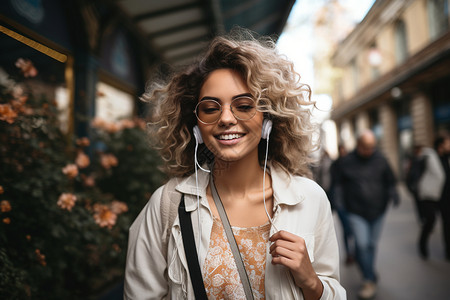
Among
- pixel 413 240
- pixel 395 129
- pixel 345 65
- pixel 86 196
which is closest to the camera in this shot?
pixel 86 196

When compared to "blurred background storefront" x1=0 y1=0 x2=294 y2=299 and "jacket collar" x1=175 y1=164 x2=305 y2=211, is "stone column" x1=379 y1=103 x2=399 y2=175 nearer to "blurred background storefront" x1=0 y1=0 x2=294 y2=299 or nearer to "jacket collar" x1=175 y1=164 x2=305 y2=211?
"blurred background storefront" x1=0 y1=0 x2=294 y2=299

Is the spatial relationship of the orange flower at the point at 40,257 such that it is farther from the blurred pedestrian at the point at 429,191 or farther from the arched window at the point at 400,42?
the arched window at the point at 400,42

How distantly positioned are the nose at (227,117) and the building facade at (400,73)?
811cm

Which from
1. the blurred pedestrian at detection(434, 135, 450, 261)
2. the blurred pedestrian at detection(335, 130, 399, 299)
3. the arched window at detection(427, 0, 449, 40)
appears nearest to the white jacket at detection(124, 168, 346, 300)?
the blurred pedestrian at detection(335, 130, 399, 299)

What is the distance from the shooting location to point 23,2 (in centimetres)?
358

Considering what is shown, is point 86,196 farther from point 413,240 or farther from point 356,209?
point 413,240

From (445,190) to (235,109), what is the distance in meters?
4.72

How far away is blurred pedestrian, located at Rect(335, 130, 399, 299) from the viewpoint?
4.09 metres

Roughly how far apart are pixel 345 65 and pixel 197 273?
2708 centimetres

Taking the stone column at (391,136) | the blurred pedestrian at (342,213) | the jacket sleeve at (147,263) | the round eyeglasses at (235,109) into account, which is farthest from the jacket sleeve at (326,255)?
the stone column at (391,136)

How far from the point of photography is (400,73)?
52.8 feet

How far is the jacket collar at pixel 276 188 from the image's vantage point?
59.2 inches

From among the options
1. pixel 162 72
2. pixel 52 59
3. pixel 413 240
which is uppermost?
pixel 52 59

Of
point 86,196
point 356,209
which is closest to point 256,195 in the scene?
point 86,196
